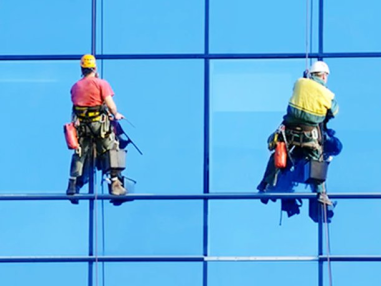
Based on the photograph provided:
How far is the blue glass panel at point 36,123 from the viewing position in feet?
47.5

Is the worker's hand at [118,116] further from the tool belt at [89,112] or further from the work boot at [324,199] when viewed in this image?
the work boot at [324,199]

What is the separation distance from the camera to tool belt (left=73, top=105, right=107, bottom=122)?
13844 millimetres

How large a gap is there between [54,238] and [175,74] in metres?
2.43
